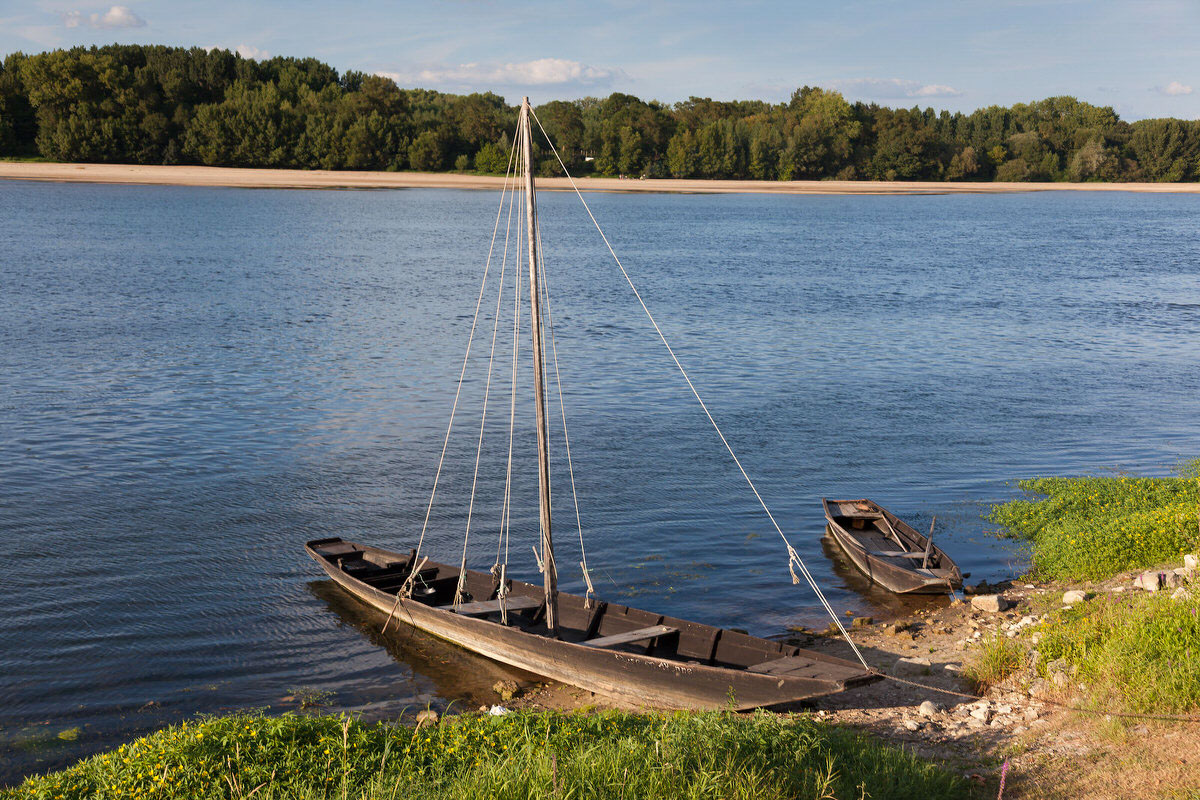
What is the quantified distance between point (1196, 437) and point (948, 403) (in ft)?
23.6

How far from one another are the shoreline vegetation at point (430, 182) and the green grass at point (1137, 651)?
138 m

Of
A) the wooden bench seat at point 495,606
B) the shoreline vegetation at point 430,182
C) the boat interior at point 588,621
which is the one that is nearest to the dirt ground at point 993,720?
the boat interior at point 588,621

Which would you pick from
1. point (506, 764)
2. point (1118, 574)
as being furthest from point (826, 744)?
point (1118, 574)

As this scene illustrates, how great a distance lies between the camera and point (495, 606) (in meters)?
15.4

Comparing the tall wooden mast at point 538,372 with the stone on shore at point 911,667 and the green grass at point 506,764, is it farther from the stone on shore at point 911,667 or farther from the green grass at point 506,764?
the stone on shore at point 911,667

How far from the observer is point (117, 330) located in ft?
127

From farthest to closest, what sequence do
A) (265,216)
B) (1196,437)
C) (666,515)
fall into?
(265,216)
(1196,437)
(666,515)

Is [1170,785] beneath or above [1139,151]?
beneath

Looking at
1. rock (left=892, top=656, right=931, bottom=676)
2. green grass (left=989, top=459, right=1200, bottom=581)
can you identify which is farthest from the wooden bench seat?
green grass (left=989, top=459, right=1200, bottom=581)

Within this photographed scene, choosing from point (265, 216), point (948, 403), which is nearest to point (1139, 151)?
point (265, 216)

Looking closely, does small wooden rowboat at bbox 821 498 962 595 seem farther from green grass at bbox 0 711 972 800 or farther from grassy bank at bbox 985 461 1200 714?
green grass at bbox 0 711 972 800

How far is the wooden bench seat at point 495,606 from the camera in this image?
15250 mm

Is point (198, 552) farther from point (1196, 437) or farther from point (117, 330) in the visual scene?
→ point (1196, 437)

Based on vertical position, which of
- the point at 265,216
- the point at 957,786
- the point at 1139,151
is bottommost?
the point at 957,786
